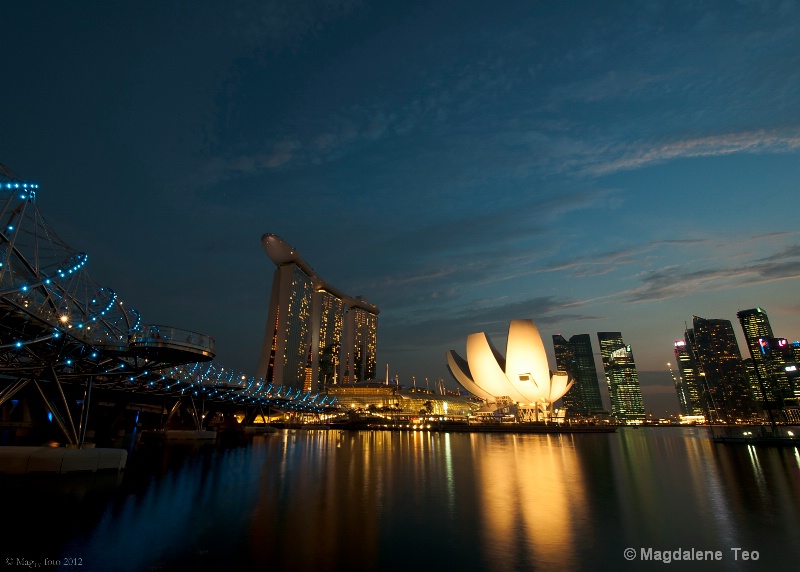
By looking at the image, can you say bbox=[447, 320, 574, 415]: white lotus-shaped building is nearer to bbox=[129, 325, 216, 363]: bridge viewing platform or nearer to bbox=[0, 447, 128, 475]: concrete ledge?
bbox=[129, 325, 216, 363]: bridge viewing platform

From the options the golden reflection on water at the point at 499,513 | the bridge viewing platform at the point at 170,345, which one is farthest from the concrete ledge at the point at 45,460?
the golden reflection on water at the point at 499,513

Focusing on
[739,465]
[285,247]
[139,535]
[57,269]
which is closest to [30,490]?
[139,535]

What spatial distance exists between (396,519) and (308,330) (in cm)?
12822

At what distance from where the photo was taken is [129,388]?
34.3 metres

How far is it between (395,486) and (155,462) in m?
15.9

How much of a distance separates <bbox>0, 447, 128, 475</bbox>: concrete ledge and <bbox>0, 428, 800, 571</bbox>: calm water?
1214mm

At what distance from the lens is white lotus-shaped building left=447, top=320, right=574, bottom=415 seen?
72062 mm

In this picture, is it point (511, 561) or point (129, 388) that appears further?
point (129, 388)

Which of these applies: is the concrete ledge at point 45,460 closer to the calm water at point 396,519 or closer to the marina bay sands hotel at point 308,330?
the calm water at point 396,519

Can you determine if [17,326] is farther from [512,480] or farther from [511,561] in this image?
[512,480]

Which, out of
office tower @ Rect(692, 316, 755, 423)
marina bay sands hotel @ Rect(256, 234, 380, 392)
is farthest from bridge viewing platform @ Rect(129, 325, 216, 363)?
office tower @ Rect(692, 316, 755, 423)

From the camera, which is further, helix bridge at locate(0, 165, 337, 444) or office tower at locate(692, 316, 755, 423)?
office tower at locate(692, 316, 755, 423)

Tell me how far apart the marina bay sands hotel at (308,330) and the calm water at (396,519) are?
3939 inches

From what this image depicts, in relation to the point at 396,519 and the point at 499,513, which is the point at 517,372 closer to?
the point at 499,513
